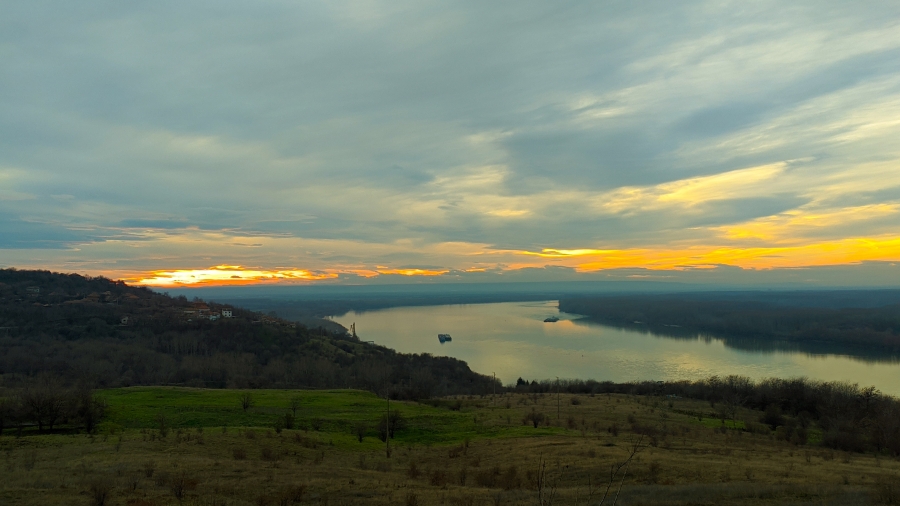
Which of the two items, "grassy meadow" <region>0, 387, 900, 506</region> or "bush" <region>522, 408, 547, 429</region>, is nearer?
"grassy meadow" <region>0, 387, 900, 506</region>

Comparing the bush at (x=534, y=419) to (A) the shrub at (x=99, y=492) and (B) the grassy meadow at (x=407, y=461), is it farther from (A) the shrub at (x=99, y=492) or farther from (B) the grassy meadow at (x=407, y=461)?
(A) the shrub at (x=99, y=492)

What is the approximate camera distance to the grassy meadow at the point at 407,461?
1298 cm

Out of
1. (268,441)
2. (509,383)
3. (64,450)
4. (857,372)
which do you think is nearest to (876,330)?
(857,372)

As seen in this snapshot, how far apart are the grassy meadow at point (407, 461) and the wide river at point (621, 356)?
144 ft

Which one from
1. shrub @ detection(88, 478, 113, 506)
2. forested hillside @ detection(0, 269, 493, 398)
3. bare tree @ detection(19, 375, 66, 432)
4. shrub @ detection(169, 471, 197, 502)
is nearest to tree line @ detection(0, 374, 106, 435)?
bare tree @ detection(19, 375, 66, 432)

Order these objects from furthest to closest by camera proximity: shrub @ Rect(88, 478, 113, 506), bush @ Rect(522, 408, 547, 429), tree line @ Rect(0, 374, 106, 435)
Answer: bush @ Rect(522, 408, 547, 429), tree line @ Rect(0, 374, 106, 435), shrub @ Rect(88, 478, 113, 506)

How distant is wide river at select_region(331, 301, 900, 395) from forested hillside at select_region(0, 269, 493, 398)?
16.5 meters

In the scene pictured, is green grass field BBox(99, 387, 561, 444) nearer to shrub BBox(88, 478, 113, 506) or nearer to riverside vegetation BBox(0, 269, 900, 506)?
riverside vegetation BBox(0, 269, 900, 506)

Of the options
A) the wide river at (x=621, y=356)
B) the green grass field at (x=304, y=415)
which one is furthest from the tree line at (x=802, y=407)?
the green grass field at (x=304, y=415)

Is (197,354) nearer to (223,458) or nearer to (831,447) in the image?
(223,458)

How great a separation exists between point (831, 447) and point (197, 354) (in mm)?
76592

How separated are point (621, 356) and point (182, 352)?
73.5m

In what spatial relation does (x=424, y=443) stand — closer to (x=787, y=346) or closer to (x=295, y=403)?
(x=295, y=403)

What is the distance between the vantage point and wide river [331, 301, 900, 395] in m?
73.9
